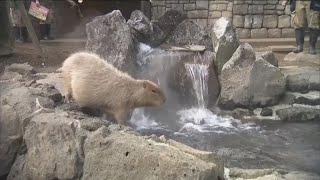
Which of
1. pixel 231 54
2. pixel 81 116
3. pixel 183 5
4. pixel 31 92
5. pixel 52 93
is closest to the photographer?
pixel 81 116

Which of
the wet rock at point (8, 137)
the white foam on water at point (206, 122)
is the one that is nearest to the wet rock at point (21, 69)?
the wet rock at point (8, 137)

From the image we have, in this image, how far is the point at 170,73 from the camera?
869 cm

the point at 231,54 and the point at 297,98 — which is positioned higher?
the point at 231,54

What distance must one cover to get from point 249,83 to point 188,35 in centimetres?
198

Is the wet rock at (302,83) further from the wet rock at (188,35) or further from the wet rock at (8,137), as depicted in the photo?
the wet rock at (8,137)

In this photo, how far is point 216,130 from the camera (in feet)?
24.4

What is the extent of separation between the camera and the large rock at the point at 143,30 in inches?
357

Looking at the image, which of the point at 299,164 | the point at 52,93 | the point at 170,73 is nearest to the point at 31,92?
the point at 52,93

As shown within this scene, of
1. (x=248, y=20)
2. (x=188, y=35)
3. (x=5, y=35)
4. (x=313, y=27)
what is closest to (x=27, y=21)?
(x=5, y=35)

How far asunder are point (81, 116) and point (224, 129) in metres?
3.52

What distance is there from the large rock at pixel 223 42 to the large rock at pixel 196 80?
0.16 metres

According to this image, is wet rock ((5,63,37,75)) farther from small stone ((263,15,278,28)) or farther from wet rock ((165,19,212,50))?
small stone ((263,15,278,28))

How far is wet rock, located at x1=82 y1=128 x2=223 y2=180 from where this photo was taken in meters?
3.48

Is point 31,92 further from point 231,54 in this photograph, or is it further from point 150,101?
point 231,54
